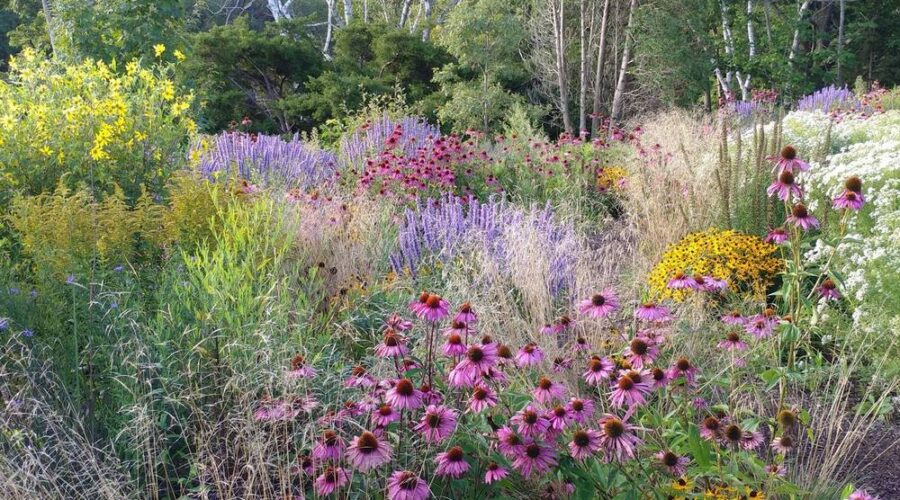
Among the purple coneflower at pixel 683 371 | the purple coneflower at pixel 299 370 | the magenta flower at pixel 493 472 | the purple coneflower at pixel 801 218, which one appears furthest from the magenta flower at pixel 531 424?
the purple coneflower at pixel 801 218

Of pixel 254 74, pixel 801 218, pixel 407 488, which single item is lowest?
pixel 407 488

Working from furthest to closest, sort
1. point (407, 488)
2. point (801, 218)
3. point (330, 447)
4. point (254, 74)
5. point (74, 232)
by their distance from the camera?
1. point (254, 74)
2. point (74, 232)
3. point (801, 218)
4. point (330, 447)
5. point (407, 488)

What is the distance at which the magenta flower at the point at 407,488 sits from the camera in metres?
1.80

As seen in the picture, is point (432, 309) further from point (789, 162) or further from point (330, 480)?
point (789, 162)

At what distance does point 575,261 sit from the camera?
470 centimetres

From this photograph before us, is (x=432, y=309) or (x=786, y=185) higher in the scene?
(x=786, y=185)

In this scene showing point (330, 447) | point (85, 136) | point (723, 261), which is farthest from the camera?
point (85, 136)

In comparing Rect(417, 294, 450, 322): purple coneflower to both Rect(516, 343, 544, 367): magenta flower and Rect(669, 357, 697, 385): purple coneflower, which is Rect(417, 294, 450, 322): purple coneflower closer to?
Rect(516, 343, 544, 367): magenta flower

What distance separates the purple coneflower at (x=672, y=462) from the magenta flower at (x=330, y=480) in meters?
0.86

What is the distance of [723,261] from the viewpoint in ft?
14.3

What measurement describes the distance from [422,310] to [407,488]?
0.50 meters

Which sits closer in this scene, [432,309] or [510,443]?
[510,443]

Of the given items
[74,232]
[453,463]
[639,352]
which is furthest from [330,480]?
[74,232]

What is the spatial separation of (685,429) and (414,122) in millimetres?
7640
